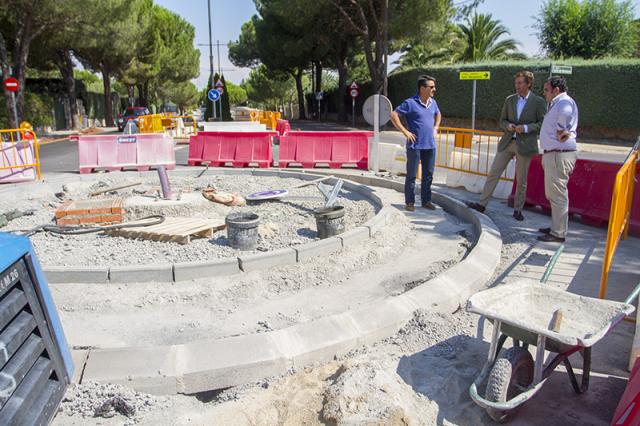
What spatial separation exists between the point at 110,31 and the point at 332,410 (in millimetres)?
31899

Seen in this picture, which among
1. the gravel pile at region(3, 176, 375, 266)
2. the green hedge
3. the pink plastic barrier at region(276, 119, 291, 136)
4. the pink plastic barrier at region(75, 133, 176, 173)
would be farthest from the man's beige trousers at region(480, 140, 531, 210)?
the green hedge

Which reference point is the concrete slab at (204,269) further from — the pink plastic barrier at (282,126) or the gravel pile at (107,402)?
the pink plastic barrier at (282,126)

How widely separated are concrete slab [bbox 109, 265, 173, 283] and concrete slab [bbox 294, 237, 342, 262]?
1370 mm

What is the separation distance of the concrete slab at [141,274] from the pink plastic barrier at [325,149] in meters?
8.27

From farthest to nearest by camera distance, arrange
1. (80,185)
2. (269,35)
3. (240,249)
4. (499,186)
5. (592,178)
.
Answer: (269,35), (80,185), (499,186), (592,178), (240,249)

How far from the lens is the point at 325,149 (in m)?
12.9

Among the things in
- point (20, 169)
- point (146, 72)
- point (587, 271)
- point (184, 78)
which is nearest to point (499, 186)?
point (587, 271)

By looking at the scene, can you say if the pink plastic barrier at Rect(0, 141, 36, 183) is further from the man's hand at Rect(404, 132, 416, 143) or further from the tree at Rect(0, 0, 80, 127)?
the tree at Rect(0, 0, 80, 127)

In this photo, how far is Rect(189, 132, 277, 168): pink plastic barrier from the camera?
13133 mm

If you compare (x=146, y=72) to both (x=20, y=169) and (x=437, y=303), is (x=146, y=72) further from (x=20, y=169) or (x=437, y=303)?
(x=437, y=303)

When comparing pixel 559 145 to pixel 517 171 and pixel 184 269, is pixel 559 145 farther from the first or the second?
pixel 184 269

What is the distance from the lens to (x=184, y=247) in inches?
227

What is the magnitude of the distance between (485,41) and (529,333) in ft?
135

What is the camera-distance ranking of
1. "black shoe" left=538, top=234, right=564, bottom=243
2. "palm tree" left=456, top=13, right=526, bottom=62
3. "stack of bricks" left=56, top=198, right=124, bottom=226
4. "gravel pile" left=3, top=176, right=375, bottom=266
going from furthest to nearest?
"palm tree" left=456, top=13, right=526, bottom=62, "stack of bricks" left=56, top=198, right=124, bottom=226, "black shoe" left=538, top=234, right=564, bottom=243, "gravel pile" left=3, top=176, right=375, bottom=266
